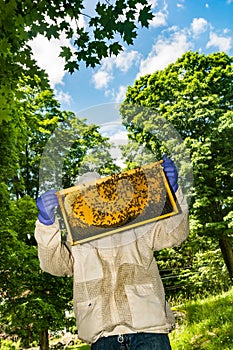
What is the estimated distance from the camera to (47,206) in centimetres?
211

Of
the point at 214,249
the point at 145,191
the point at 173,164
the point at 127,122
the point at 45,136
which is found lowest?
the point at 214,249

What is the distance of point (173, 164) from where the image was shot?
2172 millimetres

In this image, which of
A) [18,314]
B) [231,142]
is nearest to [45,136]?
[18,314]

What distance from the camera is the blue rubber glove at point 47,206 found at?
211 cm

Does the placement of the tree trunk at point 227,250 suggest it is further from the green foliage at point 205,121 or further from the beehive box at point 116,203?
the beehive box at point 116,203

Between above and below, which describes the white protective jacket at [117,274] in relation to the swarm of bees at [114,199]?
below

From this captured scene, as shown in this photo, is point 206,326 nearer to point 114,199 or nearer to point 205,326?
point 205,326

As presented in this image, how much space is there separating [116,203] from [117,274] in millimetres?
455

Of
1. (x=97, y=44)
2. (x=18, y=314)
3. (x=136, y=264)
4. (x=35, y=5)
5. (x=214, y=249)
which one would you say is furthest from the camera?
(x=214, y=249)

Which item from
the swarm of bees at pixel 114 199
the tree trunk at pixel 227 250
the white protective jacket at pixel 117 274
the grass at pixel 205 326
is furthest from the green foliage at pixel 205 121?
the swarm of bees at pixel 114 199

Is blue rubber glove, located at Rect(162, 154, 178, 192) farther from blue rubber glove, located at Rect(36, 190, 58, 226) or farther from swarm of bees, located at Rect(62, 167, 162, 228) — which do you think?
blue rubber glove, located at Rect(36, 190, 58, 226)

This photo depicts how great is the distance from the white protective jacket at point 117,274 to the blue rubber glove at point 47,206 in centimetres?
4

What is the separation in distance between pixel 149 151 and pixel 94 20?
2.59m

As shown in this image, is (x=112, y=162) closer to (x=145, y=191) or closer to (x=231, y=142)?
(x=145, y=191)
